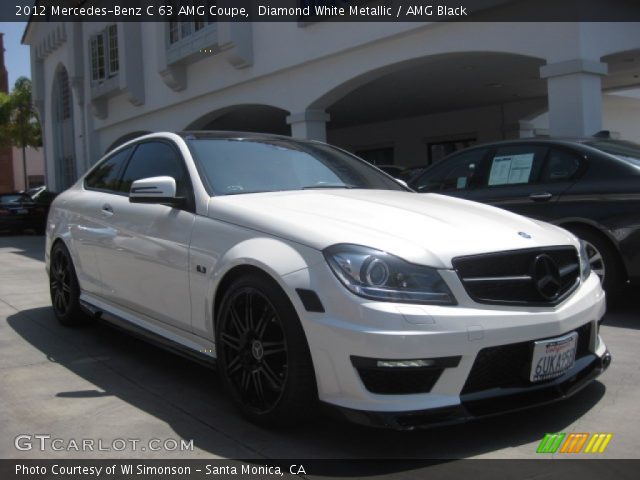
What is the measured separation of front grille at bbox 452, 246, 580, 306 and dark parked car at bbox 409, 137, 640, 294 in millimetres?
2518

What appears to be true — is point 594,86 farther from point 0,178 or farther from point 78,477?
point 0,178

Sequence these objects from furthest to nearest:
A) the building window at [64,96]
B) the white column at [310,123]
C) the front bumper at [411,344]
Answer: the building window at [64,96] < the white column at [310,123] < the front bumper at [411,344]

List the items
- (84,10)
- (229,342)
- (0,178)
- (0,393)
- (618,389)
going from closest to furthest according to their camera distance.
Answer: (229,342), (618,389), (0,393), (84,10), (0,178)

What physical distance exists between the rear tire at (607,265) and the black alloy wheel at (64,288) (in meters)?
4.25

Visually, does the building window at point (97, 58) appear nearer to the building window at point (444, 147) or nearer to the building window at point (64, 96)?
the building window at point (64, 96)

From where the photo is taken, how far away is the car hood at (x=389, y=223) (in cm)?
320

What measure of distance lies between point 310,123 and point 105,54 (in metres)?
11.1

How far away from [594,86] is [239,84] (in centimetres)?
831

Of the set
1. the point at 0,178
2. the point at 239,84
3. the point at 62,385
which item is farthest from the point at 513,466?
the point at 0,178

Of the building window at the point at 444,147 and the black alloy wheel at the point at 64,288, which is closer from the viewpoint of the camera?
the black alloy wheel at the point at 64,288

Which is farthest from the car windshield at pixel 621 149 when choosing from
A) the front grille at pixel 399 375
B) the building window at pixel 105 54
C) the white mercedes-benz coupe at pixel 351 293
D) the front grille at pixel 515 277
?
the building window at pixel 105 54

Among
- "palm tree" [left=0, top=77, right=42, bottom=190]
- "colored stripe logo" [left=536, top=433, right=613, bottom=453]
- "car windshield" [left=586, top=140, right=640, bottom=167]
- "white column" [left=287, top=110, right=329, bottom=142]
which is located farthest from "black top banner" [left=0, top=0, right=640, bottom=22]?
"palm tree" [left=0, top=77, right=42, bottom=190]

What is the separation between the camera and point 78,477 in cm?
310

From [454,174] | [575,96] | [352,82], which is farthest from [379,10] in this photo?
[454,174]
